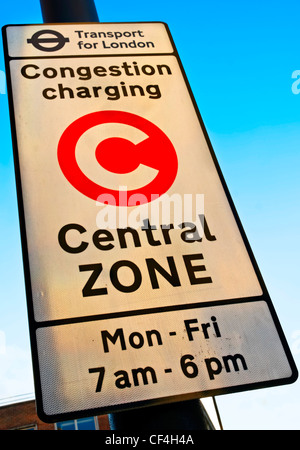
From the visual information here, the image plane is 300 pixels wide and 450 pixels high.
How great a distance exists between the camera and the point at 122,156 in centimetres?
122

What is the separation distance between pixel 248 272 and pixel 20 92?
995 mm

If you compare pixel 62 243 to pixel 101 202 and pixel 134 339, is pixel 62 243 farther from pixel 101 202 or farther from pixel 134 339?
pixel 134 339

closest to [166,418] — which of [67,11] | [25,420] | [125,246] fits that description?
[125,246]

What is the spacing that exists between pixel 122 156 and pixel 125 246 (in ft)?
1.13

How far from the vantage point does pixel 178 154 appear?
1257 millimetres

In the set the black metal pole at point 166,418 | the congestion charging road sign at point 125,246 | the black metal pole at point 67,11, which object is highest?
the black metal pole at point 67,11

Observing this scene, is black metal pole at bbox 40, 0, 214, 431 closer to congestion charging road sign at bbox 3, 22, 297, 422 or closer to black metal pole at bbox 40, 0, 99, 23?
congestion charging road sign at bbox 3, 22, 297, 422

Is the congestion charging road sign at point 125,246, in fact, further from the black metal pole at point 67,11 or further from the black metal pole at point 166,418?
the black metal pole at point 67,11

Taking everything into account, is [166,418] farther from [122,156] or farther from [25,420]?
[25,420]

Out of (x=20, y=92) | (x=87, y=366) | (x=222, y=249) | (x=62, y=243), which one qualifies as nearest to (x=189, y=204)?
(x=222, y=249)

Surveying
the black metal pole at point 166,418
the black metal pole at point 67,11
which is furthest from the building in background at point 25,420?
the black metal pole at point 166,418

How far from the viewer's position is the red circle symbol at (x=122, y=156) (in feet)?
3.68

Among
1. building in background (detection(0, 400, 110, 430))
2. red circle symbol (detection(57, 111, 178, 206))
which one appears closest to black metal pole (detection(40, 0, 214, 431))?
red circle symbol (detection(57, 111, 178, 206))

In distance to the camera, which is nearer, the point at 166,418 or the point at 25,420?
the point at 166,418
